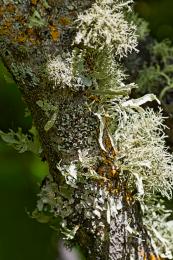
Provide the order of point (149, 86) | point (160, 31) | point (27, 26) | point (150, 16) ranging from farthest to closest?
point (150, 16) → point (160, 31) → point (149, 86) → point (27, 26)

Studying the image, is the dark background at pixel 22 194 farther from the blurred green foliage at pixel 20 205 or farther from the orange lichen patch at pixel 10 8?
the orange lichen patch at pixel 10 8

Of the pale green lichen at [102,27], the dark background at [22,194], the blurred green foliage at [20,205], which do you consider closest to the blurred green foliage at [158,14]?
the dark background at [22,194]

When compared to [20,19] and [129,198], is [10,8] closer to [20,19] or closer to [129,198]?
[20,19]

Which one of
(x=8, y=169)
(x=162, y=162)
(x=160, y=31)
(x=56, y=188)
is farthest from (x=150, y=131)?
(x=8, y=169)

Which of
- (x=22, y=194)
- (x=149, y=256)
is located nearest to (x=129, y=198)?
(x=149, y=256)

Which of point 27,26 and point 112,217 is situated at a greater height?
point 27,26

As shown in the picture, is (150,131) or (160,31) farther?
(160,31)

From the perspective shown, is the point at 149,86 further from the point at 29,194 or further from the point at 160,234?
the point at 29,194

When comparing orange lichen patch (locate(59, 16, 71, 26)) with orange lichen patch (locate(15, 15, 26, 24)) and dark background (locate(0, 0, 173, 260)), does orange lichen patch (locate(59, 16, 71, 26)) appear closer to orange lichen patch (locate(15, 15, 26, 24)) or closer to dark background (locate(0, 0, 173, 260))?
orange lichen patch (locate(15, 15, 26, 24))
